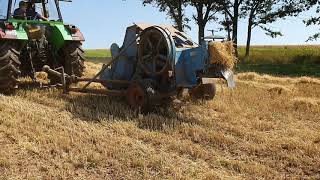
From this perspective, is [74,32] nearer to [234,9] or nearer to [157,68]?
[157,68]

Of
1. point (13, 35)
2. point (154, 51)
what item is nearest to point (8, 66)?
point (13, 35)

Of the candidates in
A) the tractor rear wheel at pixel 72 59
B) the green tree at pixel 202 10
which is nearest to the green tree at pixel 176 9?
the green tree at pixel 202 10

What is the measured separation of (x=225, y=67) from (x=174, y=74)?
2.70 feet

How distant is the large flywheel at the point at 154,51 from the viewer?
828 centimetres

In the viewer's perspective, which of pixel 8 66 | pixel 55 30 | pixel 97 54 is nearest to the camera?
pixel 8 66

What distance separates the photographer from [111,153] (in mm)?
6051

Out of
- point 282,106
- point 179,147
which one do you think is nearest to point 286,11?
point 282,106

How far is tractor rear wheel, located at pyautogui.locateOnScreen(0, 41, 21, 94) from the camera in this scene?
926 centimetres

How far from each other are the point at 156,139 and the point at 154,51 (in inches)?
89.0

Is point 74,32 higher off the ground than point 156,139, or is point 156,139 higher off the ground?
point 74,32

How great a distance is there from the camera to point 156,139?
6.71 m

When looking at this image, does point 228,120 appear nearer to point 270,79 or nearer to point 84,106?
point 84,106

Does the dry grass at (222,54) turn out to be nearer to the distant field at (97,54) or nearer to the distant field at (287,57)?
the distant field at (287,57)

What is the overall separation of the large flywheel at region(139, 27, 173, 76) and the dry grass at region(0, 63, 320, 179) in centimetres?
72
